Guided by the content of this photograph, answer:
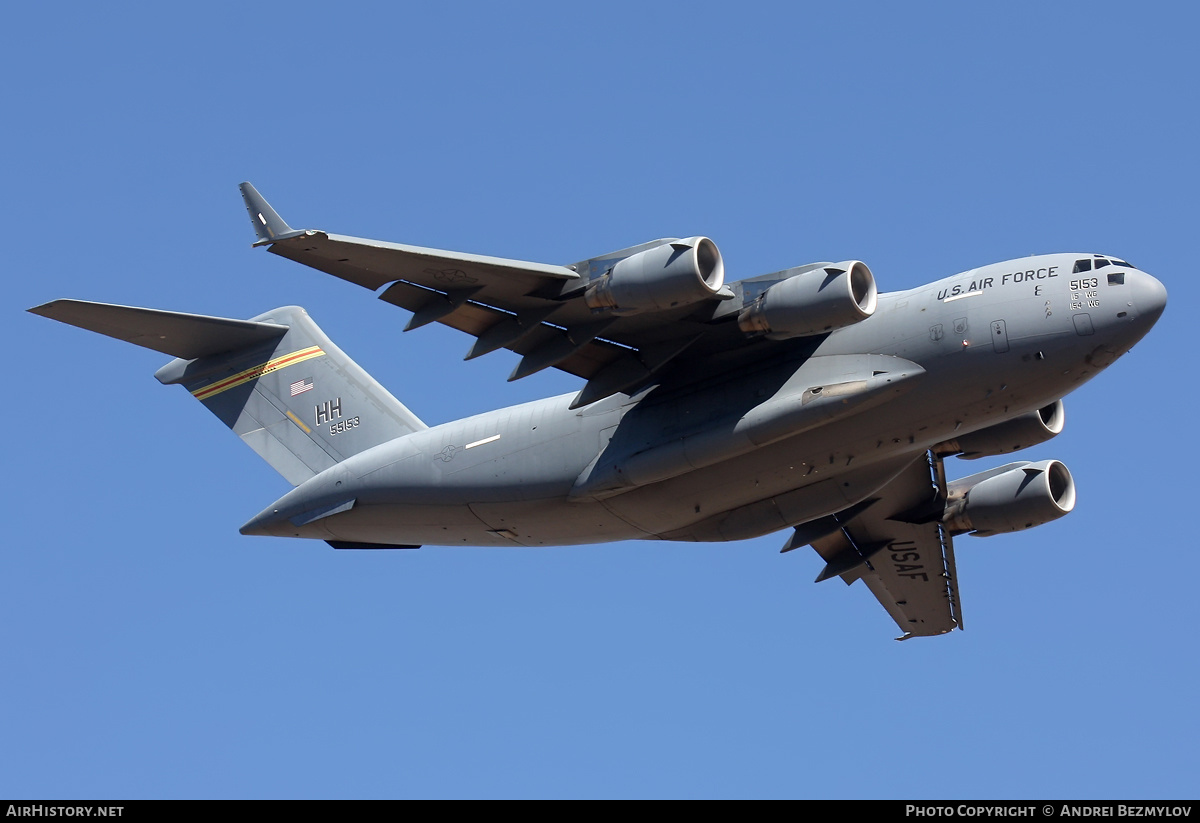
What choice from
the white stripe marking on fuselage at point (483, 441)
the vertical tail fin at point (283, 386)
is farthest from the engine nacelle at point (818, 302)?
the vertical tail fin at point (283, 386)

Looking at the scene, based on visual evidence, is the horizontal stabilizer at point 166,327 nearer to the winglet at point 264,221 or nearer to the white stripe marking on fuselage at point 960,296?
the winglet at point 264,221

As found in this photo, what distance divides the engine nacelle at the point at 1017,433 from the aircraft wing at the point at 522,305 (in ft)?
10.3

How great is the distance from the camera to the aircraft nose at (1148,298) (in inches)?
546

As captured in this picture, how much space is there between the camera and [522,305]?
1477 cm

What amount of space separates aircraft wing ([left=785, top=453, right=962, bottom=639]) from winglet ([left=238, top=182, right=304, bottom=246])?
7.37 m

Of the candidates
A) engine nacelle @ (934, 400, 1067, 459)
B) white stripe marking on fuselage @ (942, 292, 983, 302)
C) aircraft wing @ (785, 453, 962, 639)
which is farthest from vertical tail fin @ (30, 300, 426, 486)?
white stripe marking on fuselage @ (942, 292, 983, 302)

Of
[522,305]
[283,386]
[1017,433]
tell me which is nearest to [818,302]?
[522,305]

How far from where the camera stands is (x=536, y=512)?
53.3 feet

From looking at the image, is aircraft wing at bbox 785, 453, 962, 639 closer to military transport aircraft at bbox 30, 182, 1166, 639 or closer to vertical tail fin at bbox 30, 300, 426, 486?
military transport aircraft at bbox 30, 182, 1166, 639

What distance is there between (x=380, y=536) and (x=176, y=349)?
149 inches
